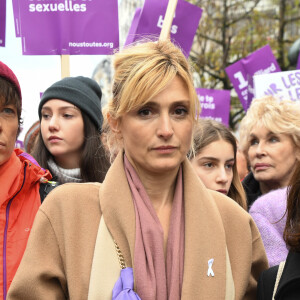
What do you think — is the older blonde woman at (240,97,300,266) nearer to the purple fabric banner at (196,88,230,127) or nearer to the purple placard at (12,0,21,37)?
the purple placard at (12,0,21,37)

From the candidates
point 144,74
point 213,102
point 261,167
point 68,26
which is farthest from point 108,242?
point 213,102

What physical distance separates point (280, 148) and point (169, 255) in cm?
193

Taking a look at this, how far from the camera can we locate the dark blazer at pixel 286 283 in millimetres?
2168

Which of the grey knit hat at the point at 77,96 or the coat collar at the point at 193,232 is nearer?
Result: the coat collar at the point at 193,232

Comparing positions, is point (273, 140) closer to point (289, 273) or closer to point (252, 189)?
point (252, 189)

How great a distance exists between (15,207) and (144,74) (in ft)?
2.96

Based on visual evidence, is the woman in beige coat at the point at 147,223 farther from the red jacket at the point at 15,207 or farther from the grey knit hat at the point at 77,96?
the grey knit hat at the point at 77,96

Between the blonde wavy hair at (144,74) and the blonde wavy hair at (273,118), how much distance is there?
5.24ft

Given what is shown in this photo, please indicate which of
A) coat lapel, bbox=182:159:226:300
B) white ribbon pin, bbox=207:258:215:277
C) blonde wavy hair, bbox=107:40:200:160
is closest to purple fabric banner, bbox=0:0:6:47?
blonde wavy hair, bbox=107:40:200:160

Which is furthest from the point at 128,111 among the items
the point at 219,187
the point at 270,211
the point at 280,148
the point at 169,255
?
the point at 280,148

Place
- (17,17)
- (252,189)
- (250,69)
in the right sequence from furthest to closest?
(250,69)
(17,17)
(252,189)

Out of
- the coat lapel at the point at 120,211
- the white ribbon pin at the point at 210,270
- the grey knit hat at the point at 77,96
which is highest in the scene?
the grey knit hat at the point at 77,96

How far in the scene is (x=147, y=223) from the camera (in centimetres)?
229

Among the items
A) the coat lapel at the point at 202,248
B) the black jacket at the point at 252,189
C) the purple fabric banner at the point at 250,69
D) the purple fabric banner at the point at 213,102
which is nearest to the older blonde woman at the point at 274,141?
the black jacket at the point at 252,189
